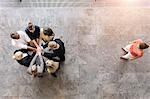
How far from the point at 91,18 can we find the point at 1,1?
1.92 m

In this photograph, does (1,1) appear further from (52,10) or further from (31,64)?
(31,64)

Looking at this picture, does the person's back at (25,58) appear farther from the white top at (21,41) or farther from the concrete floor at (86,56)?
the concrete floor at (86,56)

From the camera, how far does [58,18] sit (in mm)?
6852

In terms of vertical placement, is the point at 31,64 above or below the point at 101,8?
below

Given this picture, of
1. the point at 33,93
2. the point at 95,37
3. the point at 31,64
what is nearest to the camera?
the point at 31,64

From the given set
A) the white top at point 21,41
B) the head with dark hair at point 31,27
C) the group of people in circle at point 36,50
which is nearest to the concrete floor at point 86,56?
the group of people in circle at point 36,50

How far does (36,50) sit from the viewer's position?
5891mm

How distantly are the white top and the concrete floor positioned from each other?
81 centimetres

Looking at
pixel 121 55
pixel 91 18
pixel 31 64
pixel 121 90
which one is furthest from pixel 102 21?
pixel 31 64

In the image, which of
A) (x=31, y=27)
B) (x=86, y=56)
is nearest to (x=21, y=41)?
(x=31, y=27)

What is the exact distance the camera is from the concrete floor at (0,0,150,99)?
6383 mm

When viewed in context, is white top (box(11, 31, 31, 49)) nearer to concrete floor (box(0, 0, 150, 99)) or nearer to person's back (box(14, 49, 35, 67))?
person's back (box(14, 49, 35, 67))

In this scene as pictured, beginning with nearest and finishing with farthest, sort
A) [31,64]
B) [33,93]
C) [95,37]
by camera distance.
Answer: [31,64]
[33,93]
[95,37]

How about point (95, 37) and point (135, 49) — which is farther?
point (95, 37)
